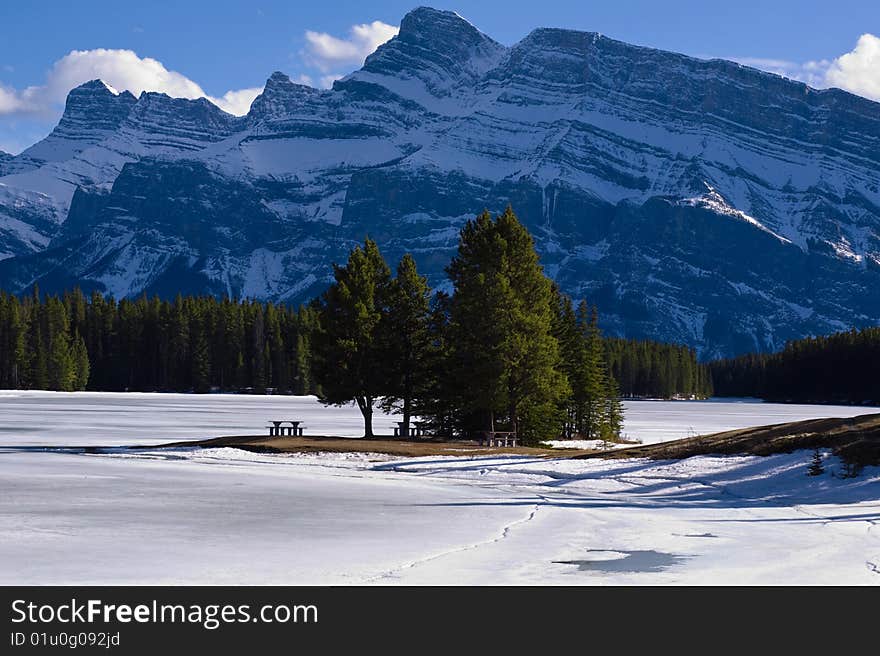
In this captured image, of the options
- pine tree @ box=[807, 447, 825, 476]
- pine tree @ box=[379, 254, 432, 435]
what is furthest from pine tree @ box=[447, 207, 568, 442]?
pine tree @ box=[807, 447, 825, 476]

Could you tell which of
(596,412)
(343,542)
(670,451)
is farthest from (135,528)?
(596,412)

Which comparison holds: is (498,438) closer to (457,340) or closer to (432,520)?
(457,340)

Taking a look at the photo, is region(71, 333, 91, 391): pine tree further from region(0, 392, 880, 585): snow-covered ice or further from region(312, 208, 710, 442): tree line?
region(0, 392, 880, 585): snow-covered ice

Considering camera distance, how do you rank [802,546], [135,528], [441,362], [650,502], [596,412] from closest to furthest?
[802,546] < [135,528] < [650,502] < [441,362] < [596,412]

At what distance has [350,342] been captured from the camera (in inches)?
2315

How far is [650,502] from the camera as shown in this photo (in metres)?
31.8

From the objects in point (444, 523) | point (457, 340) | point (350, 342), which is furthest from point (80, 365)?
point (444, 523)

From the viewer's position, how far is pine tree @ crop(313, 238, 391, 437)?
59312 millimetres

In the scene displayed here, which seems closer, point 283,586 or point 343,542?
point 283,586

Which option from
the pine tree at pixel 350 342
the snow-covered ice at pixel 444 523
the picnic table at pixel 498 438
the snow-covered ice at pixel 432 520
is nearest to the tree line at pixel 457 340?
the pine tree at pixel 350 342

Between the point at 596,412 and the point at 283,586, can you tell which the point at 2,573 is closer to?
the point at 283,586

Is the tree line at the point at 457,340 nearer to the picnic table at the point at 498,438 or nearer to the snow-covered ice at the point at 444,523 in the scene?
the picnic table at the point at 498,438
